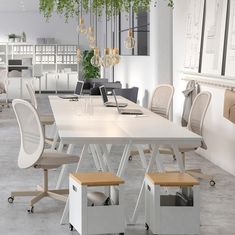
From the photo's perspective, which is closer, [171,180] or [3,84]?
[171,180]

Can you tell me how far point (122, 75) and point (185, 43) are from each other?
612 centimetres

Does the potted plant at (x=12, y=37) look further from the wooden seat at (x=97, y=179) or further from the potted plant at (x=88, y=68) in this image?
the wooden seat at (x=97, y=179)

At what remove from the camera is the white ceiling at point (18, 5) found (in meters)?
19.7

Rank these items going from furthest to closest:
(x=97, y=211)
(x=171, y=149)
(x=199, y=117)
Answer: (x=171, y=149), (x=199, y=117), (x=97, y=211)

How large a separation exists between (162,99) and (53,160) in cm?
313

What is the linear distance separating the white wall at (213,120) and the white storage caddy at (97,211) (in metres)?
3.04

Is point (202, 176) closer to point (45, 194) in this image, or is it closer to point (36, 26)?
point (45, 194)

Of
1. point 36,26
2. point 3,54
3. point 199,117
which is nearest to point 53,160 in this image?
point 199,117

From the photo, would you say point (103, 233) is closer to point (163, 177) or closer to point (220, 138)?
point (163, 177)

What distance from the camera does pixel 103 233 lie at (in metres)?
4.79

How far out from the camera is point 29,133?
579 cm

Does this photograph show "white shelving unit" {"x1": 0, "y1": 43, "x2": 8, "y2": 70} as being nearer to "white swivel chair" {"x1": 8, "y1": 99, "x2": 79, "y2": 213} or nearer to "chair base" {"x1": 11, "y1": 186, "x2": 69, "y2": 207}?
"chair base" {"x1": 11, "y1": 186, "x2": 69, "y2": 207}

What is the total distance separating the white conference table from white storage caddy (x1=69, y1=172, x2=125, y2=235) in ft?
1.12

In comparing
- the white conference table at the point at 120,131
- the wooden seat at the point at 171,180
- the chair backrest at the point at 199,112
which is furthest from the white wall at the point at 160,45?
the wooden seat at the point at 171,180
